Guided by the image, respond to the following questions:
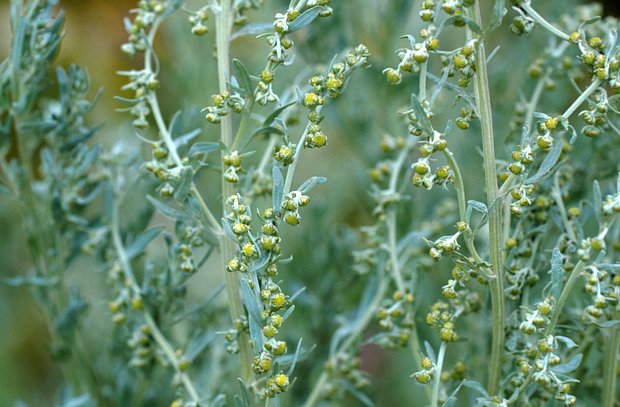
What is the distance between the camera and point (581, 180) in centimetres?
69

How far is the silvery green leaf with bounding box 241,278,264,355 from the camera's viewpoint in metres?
0.45

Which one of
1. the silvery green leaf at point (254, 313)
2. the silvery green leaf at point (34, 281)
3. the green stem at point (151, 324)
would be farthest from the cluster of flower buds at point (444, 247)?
the silvery green leaf at point (34, 281)

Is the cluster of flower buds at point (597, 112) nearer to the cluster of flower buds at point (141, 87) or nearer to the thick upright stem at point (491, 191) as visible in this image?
the thick upright stem at point (491, 191)

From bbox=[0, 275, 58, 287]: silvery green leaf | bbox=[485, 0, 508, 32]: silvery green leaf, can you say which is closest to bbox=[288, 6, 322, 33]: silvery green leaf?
bbox=[485, 0, 508, 32]: silvery green leaf

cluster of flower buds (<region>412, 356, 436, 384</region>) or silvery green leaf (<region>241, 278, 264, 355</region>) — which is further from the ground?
silvery green leaf (<region>241, 278, 264, 355</region>)

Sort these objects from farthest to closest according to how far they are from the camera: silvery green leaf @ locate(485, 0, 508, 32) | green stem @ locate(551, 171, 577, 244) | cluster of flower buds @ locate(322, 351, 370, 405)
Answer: cluster of flower buds @ locate(322, 351, 370, 405) < green stem @ locate(551, 171, 577, 244) < silvery green leaf @ locate(485, 0, 508, 32)

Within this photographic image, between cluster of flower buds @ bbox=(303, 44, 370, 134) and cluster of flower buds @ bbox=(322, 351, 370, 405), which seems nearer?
cluster of flower buds @ bbox=(303, 44, 370, 134)

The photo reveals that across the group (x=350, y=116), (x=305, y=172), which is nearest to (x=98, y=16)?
(x=305, y=172)

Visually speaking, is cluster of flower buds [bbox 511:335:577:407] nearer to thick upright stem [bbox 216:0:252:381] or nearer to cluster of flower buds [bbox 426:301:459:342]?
cluster of flower buds [bbox 426:301:459:342]

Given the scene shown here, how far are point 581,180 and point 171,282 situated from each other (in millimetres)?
361

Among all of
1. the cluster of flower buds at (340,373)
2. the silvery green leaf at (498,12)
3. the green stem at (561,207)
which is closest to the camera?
the silvery green leaf at (498,12)

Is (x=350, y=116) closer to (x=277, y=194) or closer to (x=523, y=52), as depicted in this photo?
(x=523, y=52)

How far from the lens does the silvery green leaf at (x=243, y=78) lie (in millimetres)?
472

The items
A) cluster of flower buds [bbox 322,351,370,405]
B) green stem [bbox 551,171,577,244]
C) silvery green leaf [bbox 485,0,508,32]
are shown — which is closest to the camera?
silvery green leaf [bbox 485,0,508,32]
